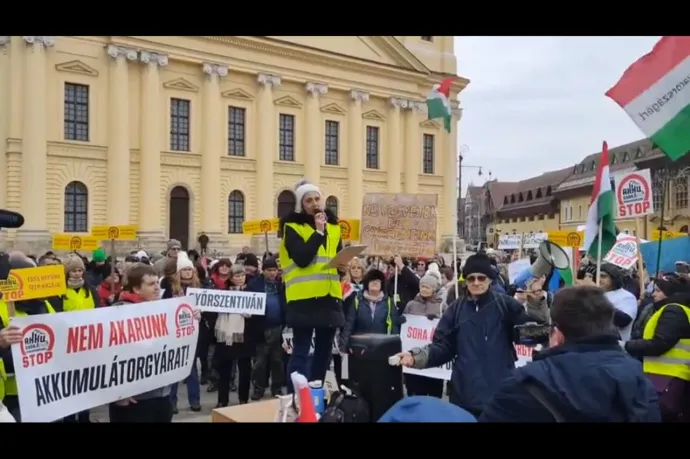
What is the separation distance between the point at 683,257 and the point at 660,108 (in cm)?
495

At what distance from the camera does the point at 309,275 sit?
592 cm

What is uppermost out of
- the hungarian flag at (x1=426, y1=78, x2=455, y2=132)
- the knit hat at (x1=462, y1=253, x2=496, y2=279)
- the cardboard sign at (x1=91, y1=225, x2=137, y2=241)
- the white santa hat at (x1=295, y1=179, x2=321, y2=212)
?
the hungarian flag at (x1=426, y1=78, x2=455, y2=132)

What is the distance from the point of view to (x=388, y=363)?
414 centimetres

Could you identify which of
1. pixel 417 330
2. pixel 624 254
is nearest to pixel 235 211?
pixel 624 254

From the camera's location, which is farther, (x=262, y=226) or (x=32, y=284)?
(x=262, y=226)

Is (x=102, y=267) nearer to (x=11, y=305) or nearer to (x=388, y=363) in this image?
(x=11, y=305)

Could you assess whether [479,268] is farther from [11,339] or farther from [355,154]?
[355,154]

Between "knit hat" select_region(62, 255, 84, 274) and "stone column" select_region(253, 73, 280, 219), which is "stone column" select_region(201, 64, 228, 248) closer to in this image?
"stone column" select_region(253, 73, 280, 219)

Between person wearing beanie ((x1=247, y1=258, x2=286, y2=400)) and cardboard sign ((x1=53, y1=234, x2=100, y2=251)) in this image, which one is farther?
cardboard sign ((x1=53, y1=234, x2=100, y2=251))

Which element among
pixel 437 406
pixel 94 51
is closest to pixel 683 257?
pixel 437 406

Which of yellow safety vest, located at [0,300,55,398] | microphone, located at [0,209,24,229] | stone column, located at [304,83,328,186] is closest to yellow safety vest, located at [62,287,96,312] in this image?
yellow safety vest, located at [0,300,55,398]

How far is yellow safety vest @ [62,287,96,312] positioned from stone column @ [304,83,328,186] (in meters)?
32.7

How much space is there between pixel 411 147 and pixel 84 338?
1591 inches

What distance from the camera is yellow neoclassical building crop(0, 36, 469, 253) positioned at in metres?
30.9
